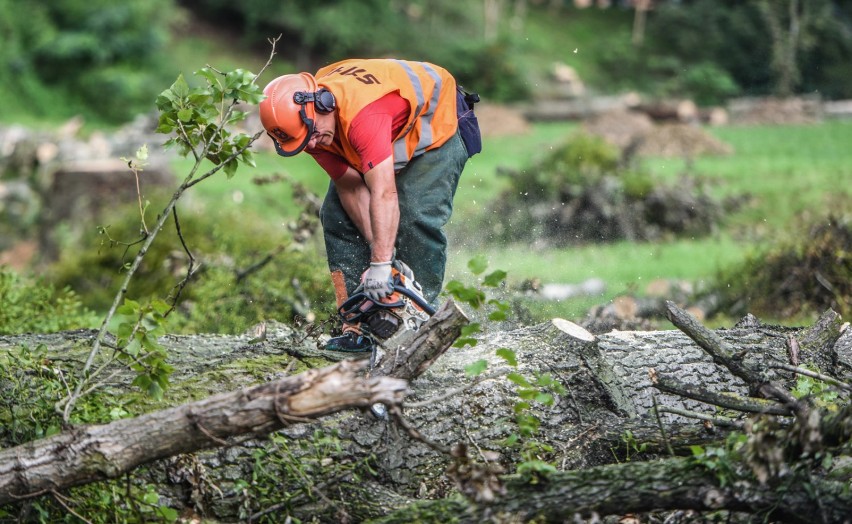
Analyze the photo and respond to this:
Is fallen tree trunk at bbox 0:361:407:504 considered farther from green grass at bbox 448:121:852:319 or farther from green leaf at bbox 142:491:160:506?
green grass at bbox 448:121:852:319

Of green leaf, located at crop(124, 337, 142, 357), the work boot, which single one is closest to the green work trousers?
the work boot

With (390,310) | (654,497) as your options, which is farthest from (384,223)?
(654,497)

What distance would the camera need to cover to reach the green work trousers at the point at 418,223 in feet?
16.2

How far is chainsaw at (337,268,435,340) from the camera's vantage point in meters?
4.62

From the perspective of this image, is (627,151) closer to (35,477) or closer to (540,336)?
(540,336)

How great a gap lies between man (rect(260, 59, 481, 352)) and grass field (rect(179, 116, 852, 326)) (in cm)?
95

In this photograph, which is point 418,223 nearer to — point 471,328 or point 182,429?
point 471,328

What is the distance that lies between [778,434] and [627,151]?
10226mm

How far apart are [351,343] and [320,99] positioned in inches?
44.0

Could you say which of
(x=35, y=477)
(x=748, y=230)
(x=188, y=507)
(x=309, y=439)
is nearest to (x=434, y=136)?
(x=309, y=439)

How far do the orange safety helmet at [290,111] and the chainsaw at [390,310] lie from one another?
2.46ft

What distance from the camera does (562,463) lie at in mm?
3889

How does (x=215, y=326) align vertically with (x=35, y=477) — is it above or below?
below

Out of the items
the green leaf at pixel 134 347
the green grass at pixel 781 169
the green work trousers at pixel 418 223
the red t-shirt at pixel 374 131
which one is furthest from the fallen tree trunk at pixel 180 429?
the green grass at pixel 781 169
